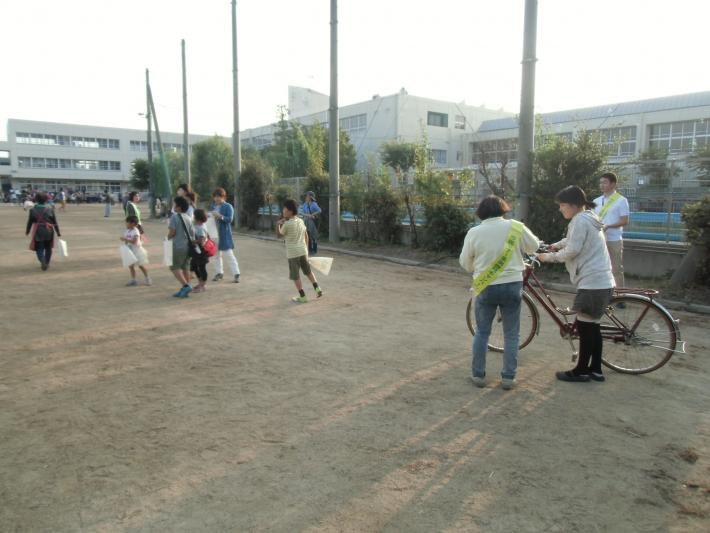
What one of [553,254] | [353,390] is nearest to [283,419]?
[353,390]

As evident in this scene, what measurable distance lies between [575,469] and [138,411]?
3284 mm

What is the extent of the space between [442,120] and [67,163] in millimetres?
58413

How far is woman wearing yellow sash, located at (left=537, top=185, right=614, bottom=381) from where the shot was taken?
177 inches

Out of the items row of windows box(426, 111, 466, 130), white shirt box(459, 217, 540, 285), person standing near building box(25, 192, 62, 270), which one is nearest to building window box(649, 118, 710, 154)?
row of windows box(426, 111, 466, 130)

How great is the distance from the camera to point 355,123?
Result: 190ft

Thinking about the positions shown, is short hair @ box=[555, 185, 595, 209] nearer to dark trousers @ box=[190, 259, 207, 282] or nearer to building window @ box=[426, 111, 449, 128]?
dark trousers @ box=[190, 259, 207, 282]

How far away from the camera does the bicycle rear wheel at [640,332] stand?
189 inches

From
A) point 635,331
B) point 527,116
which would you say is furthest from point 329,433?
point 527,116

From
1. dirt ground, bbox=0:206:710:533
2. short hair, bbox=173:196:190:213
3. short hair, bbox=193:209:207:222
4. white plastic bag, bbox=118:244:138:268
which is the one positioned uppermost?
short hair, bbox=173:196:190:213

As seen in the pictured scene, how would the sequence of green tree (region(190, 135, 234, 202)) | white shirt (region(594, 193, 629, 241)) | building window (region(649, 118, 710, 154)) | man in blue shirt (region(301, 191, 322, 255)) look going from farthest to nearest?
green tree (region(190, 135, 234, 202)) < building window (region(649, 118, 710, 154)) < man in blue shirt (region(301, 191, 322, 255)) < white shirt (region(594, 193, 629, 241))

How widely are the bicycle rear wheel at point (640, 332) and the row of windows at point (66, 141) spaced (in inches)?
3489

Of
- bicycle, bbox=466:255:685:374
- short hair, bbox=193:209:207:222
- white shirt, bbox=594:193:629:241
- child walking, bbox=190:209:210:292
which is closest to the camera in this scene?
bicycle, bbox=466:255:685:374

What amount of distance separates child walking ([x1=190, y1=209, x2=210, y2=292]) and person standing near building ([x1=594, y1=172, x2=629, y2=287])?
6.35m

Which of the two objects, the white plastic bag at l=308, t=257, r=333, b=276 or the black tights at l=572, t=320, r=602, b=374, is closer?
the black tights at l=572, t=320, r=602, b=374
